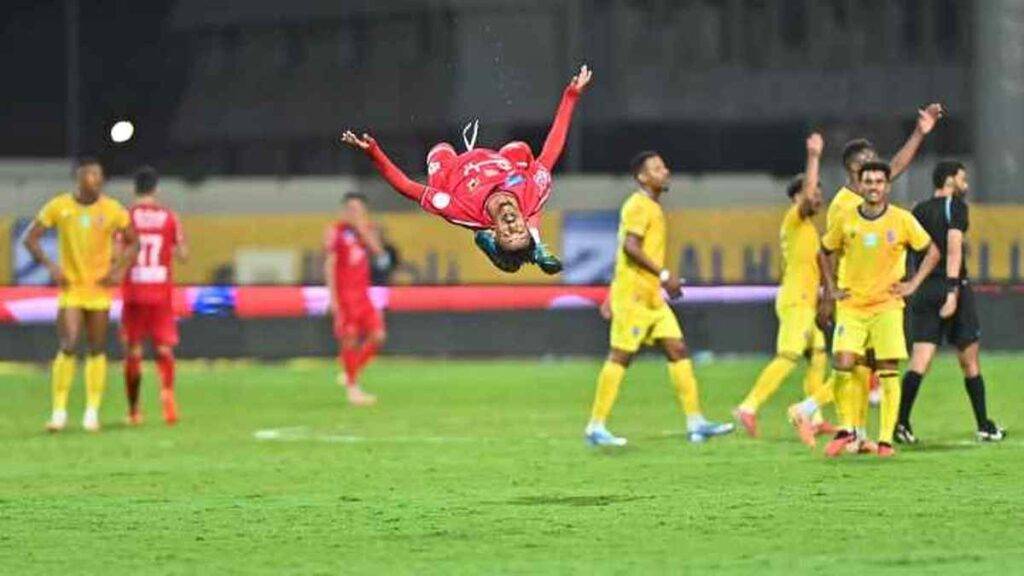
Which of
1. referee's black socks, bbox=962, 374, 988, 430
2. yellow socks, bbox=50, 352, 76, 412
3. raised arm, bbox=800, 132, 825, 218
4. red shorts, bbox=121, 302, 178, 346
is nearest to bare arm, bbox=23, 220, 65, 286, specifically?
yellow socks, bbox=50, 352, 76, 412

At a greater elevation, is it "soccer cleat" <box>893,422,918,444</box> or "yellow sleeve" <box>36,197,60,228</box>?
"yellow sleeve" <box>36,197,60,228</box>

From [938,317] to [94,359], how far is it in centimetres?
758

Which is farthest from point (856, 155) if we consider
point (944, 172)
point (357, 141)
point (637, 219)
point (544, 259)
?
point (357, 141)

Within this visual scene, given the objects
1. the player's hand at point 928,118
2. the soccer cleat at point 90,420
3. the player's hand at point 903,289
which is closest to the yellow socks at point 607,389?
the player's hand at point 903,289

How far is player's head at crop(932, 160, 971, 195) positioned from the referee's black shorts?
27.4 inches

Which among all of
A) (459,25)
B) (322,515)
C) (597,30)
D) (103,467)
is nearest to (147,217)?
(103,467)

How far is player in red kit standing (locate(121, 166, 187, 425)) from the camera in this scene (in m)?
24.4

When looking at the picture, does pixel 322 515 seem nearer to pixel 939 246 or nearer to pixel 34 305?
pixel 939 246

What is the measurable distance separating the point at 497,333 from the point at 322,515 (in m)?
18.3

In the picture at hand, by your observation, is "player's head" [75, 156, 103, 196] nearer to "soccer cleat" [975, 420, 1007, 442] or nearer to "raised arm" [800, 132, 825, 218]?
"raised arm" [800, 132, 825, 218]

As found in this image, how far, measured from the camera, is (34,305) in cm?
3403

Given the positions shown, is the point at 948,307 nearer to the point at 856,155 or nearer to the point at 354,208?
the point at 856,155

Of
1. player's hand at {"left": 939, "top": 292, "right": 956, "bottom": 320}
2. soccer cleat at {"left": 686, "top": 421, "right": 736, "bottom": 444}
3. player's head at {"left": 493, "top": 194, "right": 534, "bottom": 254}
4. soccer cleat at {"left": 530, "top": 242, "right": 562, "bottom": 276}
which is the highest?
player's head at {"left": 493, "top": 194, "right": 534, "bottom": 254}

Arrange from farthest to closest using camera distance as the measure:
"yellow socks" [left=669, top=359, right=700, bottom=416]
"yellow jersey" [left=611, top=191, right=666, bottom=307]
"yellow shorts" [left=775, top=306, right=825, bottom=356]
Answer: "yellow shorts" [left=775, top=306, right=825, bottom=356], "yellow socks" [left=669, top=359, right=700, bottom=416], "yellow jersey" [left=611, top=191, right=666, bottom=307]
